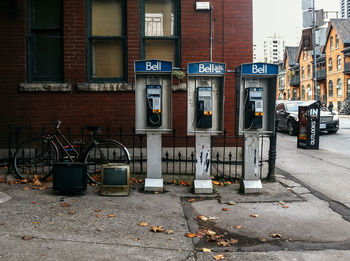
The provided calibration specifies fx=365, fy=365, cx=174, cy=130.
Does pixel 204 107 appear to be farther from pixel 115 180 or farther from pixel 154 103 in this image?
pixel 115 180

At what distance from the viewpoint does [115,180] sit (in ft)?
20.0

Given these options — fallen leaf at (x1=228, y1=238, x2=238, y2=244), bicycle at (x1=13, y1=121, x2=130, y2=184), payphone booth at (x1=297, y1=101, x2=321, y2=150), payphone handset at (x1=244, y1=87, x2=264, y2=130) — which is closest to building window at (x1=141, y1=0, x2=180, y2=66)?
bicycle at (x1=13, y1=121, x2=130, y2=184)

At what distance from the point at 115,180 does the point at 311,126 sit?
8452 millimetres

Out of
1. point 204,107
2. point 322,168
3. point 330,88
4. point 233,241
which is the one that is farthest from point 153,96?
point 330,88

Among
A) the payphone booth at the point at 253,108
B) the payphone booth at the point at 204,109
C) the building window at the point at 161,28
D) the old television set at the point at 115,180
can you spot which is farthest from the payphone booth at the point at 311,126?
the old television set at the point at 115,180

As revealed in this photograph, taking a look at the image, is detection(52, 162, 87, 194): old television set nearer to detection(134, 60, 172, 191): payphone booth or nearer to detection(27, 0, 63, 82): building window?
detection(134, 60, 172, 191): payphone booth

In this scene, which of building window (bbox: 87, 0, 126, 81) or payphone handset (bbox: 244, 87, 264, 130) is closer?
payphone handset (bbox: 244, 87, 264, 130)

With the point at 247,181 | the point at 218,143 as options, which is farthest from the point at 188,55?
the point at 247,181

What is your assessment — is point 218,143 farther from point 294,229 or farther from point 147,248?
point 147,248

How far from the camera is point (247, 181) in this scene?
6.34 metres

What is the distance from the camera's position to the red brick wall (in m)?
8.47

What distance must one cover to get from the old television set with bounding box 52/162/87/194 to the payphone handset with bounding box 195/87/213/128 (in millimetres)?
2112

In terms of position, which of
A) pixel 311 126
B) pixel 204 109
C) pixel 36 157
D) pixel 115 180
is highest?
pixel 204 109

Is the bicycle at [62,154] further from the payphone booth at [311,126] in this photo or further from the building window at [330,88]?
the building window at [330,88]
